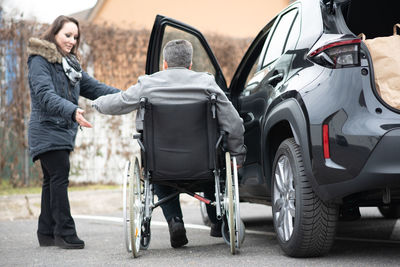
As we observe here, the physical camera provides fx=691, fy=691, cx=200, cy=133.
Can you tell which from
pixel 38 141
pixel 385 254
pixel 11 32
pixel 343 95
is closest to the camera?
pixel 343 95

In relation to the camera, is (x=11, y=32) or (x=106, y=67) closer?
(x=11, y=32)

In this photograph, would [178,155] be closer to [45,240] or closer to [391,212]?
[45,240]

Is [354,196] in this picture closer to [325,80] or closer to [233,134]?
[325,80]

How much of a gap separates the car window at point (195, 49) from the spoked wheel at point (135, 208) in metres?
1.28

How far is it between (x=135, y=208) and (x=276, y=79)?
130 centimetres

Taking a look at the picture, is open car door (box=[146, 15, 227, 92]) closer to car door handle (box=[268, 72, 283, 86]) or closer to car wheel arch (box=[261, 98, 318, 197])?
car door handle (box=[268, 72, 283, 86])

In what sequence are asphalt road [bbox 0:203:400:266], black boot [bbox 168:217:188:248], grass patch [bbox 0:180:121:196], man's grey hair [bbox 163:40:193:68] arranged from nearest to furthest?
asphalt road [bbox 0:203:400:266] → man's grey hair [bbox 163:40:193:68] → black boot [bbox 168:217:188:248] → grass patch [bbox 0:180:121:196]

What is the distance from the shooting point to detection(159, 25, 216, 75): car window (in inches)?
218

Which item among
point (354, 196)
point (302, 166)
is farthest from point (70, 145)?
point (354, 196)

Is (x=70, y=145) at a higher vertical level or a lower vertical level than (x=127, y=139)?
higher

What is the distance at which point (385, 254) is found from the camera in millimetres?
4434

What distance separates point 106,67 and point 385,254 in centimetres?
779

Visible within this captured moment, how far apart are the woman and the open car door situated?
628 mm

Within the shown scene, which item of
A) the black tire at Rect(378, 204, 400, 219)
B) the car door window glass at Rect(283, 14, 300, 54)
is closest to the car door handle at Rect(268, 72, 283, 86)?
the car door window glass at Rect(283, 14, 300, 54)
